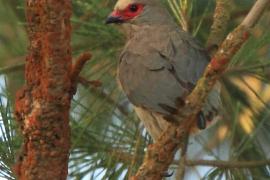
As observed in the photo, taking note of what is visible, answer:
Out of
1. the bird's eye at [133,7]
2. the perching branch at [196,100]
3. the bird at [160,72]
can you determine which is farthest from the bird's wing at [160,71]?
the perching branch at [196,100]

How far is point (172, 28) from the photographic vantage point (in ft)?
8.73

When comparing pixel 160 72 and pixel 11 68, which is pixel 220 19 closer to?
pixel 160 72

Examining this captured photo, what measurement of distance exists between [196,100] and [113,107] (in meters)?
0.97

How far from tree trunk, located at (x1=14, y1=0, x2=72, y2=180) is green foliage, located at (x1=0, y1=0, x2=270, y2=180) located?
398mm

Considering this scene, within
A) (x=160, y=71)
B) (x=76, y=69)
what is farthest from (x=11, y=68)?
(x=76, y=69)

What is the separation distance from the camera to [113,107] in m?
2.57

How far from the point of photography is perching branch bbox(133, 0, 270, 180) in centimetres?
160

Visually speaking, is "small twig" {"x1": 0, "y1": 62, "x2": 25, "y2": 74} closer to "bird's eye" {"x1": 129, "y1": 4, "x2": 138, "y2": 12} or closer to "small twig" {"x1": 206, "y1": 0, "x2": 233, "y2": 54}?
"bird's eye" {"x1": 129, "y1": 4, "x2": 138, "y2": 12}

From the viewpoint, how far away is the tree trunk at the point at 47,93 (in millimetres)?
1686

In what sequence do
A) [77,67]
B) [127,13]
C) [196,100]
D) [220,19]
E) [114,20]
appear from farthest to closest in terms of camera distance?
[127,13]
[114,20]
[220,19]
[77,67]
[196,100]

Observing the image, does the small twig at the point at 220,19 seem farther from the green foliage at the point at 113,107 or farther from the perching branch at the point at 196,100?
the perching branch at the point at 196,100

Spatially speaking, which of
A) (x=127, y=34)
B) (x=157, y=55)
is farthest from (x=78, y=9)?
(x=157, y=55)

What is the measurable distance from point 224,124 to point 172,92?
2.67 ft

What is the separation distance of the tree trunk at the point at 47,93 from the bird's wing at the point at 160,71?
511 mm
